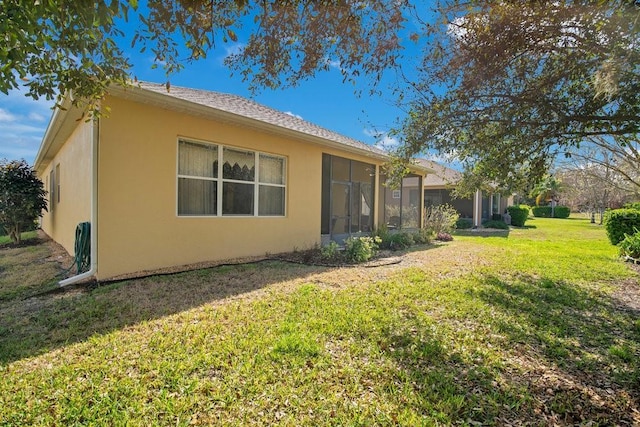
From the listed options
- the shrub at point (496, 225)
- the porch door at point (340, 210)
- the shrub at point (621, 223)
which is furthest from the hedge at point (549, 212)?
the porch door at point (340, 210)

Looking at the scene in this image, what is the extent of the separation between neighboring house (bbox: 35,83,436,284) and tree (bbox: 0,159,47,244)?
1.28 m

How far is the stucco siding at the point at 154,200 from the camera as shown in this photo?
6285 mm

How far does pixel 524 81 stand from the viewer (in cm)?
493

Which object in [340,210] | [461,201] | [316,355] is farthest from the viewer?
[461,201]

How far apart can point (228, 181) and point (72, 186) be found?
4818 mm

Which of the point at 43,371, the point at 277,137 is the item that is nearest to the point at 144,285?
the point at 43,371

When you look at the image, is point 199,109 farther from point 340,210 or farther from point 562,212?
point 562,212

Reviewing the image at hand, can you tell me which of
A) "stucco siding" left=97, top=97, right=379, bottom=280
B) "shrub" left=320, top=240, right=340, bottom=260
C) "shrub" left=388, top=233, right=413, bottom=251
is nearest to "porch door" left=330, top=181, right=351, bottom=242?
"shrub" left=388, top=233, right=413, bottom=251

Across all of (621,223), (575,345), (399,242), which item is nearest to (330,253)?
(399,242)

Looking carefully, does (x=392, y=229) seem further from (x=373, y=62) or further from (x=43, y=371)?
(x=43, y=371)

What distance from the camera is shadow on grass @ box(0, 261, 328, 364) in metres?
3.72

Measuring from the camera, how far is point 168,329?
13.0 feet

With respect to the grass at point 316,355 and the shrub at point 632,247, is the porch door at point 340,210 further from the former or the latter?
the shrub at point 632,247

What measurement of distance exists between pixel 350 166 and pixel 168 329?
9.31 metres
